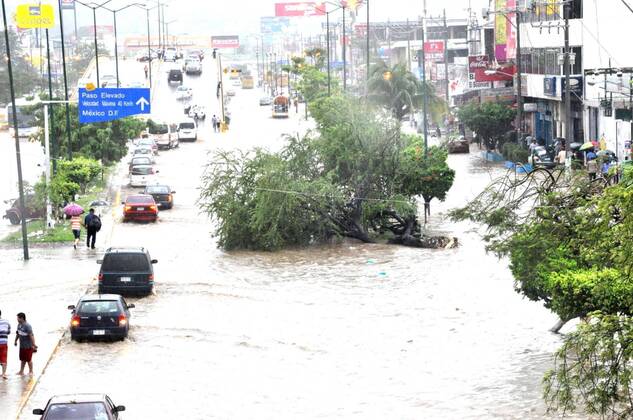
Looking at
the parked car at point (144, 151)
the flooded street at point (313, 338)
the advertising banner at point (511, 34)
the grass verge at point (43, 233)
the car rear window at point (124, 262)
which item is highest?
the advertising banner at point (511, 34)

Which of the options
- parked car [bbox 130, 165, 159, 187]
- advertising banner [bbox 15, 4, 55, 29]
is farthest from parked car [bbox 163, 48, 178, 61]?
advertising banner [bbox 15, 4, 55, 29]

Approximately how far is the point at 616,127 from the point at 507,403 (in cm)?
4191

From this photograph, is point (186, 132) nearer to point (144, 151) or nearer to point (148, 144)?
point (148, 144)

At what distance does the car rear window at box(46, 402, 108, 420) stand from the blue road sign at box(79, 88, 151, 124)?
36038 mm

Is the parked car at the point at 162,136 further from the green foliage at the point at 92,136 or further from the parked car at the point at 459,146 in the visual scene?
the parked car at the point at 459,146

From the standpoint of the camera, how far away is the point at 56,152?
72375mm

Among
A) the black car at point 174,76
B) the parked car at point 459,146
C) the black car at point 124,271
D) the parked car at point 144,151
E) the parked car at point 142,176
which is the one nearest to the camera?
the black car at point 124,271

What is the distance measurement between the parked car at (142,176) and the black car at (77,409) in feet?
166

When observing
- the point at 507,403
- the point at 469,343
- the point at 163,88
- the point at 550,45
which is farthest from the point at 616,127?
the point at 163,88

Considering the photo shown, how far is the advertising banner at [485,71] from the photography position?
292ft

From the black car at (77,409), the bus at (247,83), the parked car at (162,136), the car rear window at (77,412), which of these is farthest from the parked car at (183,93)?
the car rear window at (77,412)

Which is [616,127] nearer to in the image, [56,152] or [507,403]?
[56,152]

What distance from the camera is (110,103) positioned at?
57094mm

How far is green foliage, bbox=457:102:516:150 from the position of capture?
8388 cm
